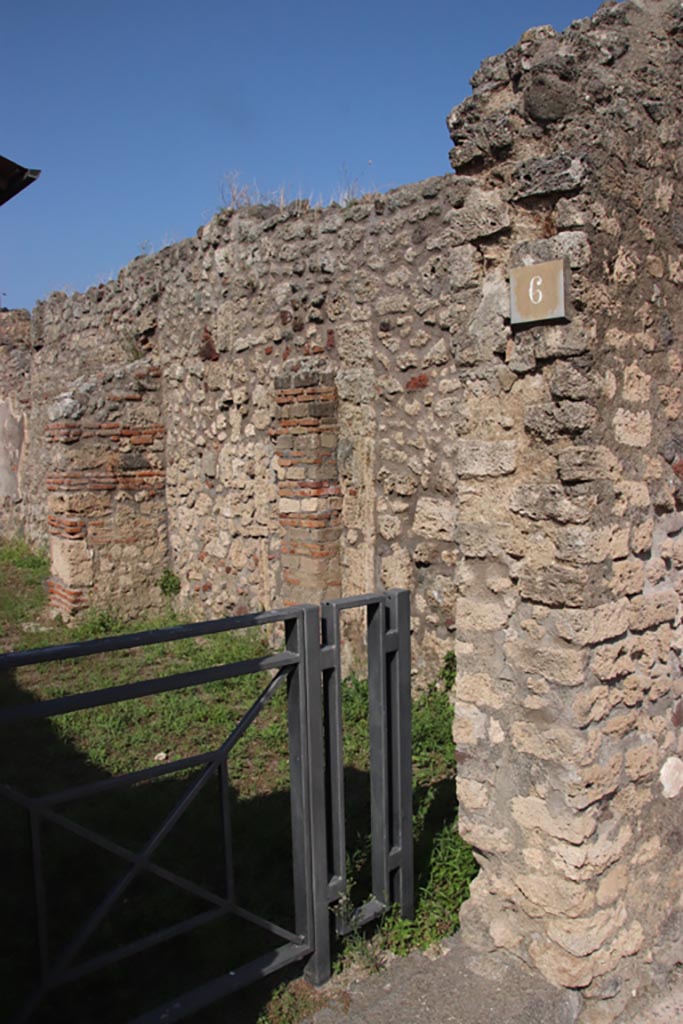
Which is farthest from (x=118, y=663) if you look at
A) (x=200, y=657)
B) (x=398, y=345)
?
(x=398, y=345)

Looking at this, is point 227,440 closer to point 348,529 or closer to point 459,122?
point 348,529

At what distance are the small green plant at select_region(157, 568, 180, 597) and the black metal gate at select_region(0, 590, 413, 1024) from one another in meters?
5.41

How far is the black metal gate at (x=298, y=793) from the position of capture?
222 centimetres

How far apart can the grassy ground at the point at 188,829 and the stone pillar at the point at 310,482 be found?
83cm

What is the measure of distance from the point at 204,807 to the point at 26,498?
338 inches

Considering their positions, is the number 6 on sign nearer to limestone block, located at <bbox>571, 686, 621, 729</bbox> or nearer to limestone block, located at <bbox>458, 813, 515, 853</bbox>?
limestone block, located at <bbox>571, 686, 621, 729</bbox>

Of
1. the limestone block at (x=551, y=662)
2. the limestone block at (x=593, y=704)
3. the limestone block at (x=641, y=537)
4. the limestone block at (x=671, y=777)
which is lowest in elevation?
the limestone block at (x=671, y=777)

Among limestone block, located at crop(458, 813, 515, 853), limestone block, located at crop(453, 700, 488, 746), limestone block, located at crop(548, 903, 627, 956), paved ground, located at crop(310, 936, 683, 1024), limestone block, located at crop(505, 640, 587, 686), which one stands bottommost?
paved ground, located at crop(310, 936, 683, 1024)

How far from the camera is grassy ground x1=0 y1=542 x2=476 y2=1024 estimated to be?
9.36 ft

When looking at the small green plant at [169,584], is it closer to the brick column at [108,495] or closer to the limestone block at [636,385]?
the brick column at [108,495]

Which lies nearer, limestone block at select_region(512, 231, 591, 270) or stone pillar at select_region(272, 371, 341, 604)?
limestone block at select_region(512, 231, 591, 270)

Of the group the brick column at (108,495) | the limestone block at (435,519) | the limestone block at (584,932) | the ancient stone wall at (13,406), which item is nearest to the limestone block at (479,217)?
the limestone block at (584,932)

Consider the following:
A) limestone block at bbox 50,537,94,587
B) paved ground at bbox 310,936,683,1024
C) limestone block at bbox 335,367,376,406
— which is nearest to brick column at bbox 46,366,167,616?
limestone block at bbox 50,537,94,587

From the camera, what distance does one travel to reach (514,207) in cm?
266
